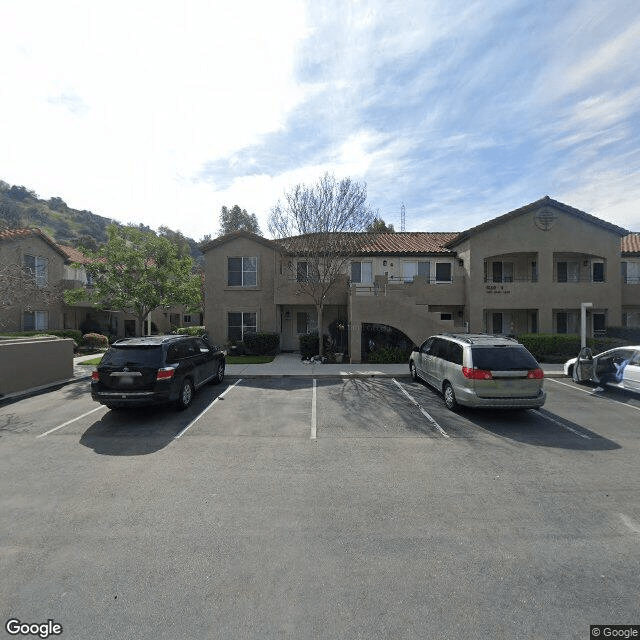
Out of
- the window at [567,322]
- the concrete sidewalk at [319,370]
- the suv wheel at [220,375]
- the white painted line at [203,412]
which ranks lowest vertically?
the white painted line at [203,412]

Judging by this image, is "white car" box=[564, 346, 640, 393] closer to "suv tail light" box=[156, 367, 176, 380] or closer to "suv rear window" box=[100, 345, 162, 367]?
"suv tail light" box=[156, 367, 176, 380]

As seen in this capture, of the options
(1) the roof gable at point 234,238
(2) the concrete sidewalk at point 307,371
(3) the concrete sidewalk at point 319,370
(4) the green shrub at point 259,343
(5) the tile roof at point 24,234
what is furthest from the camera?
(5) the tile roof at point 24,234

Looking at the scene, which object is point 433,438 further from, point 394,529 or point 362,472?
point 394,529

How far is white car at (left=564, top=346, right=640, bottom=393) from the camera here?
31.9ft

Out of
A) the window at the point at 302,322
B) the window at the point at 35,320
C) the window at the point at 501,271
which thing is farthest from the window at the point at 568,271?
the window at the point at 35,320

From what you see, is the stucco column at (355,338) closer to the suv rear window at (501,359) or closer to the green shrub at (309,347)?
the green shrub at (309,347)

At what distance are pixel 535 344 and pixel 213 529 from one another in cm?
1718

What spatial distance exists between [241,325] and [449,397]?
13.5 m

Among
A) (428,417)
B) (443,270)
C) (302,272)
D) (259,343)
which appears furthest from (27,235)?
(428,417)

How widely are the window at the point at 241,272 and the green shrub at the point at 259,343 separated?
3.21 metres

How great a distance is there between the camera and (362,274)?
19984mm

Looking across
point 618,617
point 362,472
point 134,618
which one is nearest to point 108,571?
point 134,618

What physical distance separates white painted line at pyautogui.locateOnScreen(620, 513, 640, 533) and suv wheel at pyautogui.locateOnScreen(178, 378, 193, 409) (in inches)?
325

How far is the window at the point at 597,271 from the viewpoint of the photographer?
2080 cm
